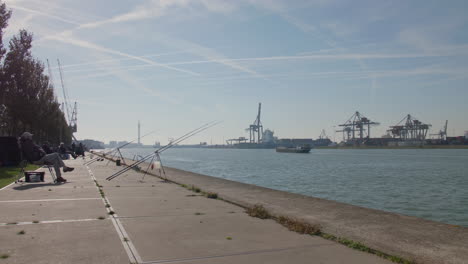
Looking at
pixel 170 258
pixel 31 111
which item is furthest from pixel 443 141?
pixel 170 258

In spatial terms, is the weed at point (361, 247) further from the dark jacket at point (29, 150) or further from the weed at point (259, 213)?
the dark jacket at point (29, 150)

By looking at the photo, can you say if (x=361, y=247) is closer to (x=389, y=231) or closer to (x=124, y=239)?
(x=389, y=231)

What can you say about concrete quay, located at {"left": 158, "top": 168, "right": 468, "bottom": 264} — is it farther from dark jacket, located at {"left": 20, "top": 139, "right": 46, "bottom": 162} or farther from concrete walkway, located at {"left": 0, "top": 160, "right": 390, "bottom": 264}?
dark jacket, located at {"left": 20, "top": 139, "right": 46, "bottom": 162}

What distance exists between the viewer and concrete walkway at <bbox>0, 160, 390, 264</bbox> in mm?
4125

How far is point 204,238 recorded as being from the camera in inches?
196

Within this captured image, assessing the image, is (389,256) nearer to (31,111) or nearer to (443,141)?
(31,111)

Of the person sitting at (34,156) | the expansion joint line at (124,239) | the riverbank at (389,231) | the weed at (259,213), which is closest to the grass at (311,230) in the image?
the weed at (259,213)

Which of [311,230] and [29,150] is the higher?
[29,150]

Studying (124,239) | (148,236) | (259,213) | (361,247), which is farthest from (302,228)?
(124,239)

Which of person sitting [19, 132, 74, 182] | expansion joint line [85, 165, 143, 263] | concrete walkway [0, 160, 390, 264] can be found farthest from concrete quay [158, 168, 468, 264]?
person sitting [19, 132, 74, 182]

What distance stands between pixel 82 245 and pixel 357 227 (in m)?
4.10

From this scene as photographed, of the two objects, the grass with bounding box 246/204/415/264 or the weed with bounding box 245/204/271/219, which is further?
the weed with bounding box 245/204/271/219

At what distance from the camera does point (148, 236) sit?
501 cm

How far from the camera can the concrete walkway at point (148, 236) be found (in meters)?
4.12
